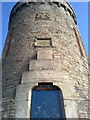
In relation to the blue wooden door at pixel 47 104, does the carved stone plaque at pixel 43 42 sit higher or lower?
higher

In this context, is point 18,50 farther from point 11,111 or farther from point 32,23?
point 11,111

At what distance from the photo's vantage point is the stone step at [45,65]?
7.46 meters

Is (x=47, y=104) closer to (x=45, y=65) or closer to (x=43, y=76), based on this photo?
(x=43, y=76)

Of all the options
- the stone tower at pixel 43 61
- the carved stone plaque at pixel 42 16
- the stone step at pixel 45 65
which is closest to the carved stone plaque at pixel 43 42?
the stone tower at pixel 43 61

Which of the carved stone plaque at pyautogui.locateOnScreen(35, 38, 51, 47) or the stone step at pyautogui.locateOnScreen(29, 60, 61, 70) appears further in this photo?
the carved stone plaque at pyautogui.locateOnScreen(35, 38, 51, 47)

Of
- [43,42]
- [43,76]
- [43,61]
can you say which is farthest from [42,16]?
[43,76]

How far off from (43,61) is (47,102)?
1653 millimetres

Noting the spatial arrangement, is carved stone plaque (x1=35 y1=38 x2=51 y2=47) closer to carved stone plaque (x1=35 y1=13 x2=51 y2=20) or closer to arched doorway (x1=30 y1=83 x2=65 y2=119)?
carved stone plaque (x1=35 y1=13 x2=51 y2=20)

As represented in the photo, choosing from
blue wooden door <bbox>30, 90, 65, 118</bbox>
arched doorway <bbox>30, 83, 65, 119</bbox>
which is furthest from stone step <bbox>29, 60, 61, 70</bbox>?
blue wooden door <bbox>30, 90, 65, 118</bbox>

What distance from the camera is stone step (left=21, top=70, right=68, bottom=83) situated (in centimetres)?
705

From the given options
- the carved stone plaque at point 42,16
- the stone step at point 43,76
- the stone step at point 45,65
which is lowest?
the stone step at point 43,76

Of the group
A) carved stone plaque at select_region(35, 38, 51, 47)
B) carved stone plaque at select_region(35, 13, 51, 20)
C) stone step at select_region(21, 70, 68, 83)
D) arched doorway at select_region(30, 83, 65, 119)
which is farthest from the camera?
carved stone plaque at select_region(35, 13, 51, 20)

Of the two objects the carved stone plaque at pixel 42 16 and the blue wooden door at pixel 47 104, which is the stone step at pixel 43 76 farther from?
the carved stone plaque at pixel 42 16

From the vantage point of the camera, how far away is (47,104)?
6699 mm
